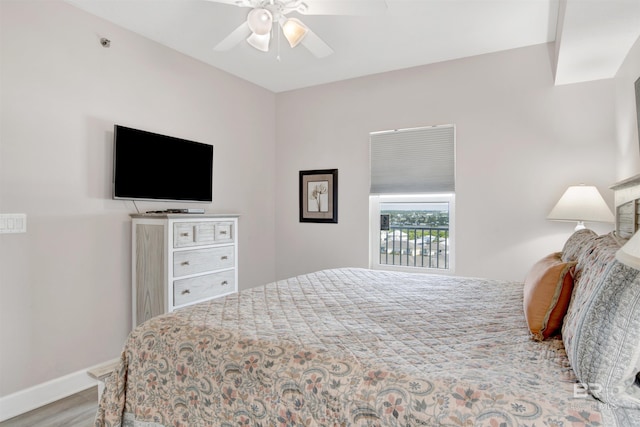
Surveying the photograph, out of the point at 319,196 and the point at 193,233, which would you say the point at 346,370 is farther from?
the point at 319,196

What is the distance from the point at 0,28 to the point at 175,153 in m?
1.36

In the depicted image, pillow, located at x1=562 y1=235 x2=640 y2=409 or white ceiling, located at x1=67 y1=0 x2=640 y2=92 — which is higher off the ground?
white ceiling, located at x1=67 y1=0 x2=640 y2=92

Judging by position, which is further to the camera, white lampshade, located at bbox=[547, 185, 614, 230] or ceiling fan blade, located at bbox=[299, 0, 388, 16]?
white lampshade, located at bbox=[547, 185, 614, 230]

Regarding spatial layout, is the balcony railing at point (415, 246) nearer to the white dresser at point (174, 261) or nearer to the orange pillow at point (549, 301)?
the white dresser at point (174, 261)

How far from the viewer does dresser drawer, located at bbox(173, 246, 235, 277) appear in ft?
9.25

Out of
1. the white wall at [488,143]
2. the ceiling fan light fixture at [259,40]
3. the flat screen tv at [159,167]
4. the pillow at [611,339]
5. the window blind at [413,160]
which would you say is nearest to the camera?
the pillow at [611,339]

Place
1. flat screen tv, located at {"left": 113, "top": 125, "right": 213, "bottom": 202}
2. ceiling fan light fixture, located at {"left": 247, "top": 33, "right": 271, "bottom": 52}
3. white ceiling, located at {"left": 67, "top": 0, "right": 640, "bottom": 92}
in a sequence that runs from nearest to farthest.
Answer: white ceiling, located at {"left": 67, "top": 0, "right": 640, "bottom": 92} < ceiling fan light fixture, located at {"left": 247, "top": 33, "right": 271, "bottom": 52} < flat screen tv, located at {"left": 113, "top": 125, "right": 213, "bottom": 202}

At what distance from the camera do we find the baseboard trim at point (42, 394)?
90.7 inches

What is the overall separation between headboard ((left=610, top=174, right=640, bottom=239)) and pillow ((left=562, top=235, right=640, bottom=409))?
1.05 metres

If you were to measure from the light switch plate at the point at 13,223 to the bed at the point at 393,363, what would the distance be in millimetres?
1420

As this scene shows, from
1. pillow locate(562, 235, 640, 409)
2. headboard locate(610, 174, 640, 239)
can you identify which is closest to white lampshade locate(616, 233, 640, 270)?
pillow locate(562, 235, 640, 409)

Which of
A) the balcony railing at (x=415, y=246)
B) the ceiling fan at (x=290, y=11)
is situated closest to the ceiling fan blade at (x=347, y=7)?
the ceiling fan at (x=290, y=11)

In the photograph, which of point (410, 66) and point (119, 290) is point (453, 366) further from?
point (410, 66)

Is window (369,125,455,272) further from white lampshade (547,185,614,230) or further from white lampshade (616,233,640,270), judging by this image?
white lampshade (616,233,640,270)
